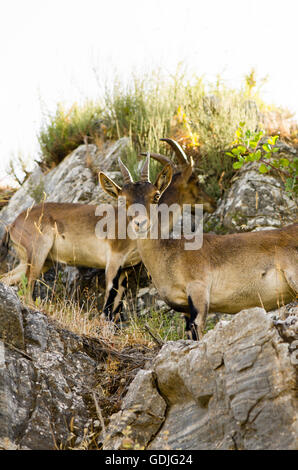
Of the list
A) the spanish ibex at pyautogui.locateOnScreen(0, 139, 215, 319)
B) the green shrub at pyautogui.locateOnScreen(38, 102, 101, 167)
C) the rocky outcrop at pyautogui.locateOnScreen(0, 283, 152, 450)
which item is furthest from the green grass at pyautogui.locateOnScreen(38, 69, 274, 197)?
the rocky outcrop at pyautogui.locateOnScreen(0, 283, 152, 450)

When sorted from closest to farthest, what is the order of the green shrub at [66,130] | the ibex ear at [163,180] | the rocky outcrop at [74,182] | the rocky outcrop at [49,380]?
the rocky outcrop at [49,380] → the ibex ear at [163,180] → the rocky outcrop at [74,182] → the green shrub at [66,130]

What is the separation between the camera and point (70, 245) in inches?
421

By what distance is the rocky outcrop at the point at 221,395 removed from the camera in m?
3.96

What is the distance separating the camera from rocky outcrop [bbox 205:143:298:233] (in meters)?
10.3

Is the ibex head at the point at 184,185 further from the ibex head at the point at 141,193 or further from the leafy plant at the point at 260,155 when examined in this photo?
the leafy plant at the point at 260,155

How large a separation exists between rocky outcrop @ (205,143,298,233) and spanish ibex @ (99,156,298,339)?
2.47 m

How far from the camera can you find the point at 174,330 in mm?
8312

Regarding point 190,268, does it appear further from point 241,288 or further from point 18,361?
point 18,361

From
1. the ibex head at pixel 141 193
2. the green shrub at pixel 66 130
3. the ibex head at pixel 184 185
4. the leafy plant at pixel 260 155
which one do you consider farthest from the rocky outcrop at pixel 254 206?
the green shrub at pixel 66 130

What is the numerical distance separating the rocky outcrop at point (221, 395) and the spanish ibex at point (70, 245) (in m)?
5.23

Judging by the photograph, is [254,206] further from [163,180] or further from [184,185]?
[163,180]

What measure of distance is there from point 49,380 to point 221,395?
57.9 inches

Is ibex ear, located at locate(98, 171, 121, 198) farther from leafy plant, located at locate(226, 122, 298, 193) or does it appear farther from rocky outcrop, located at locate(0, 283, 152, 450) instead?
rocky outcrop, located at locate(0, 283, 152, 450)

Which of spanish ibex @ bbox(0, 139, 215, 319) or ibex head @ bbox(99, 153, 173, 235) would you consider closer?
ibex head @ bbox(99, 153, 173, 235)
